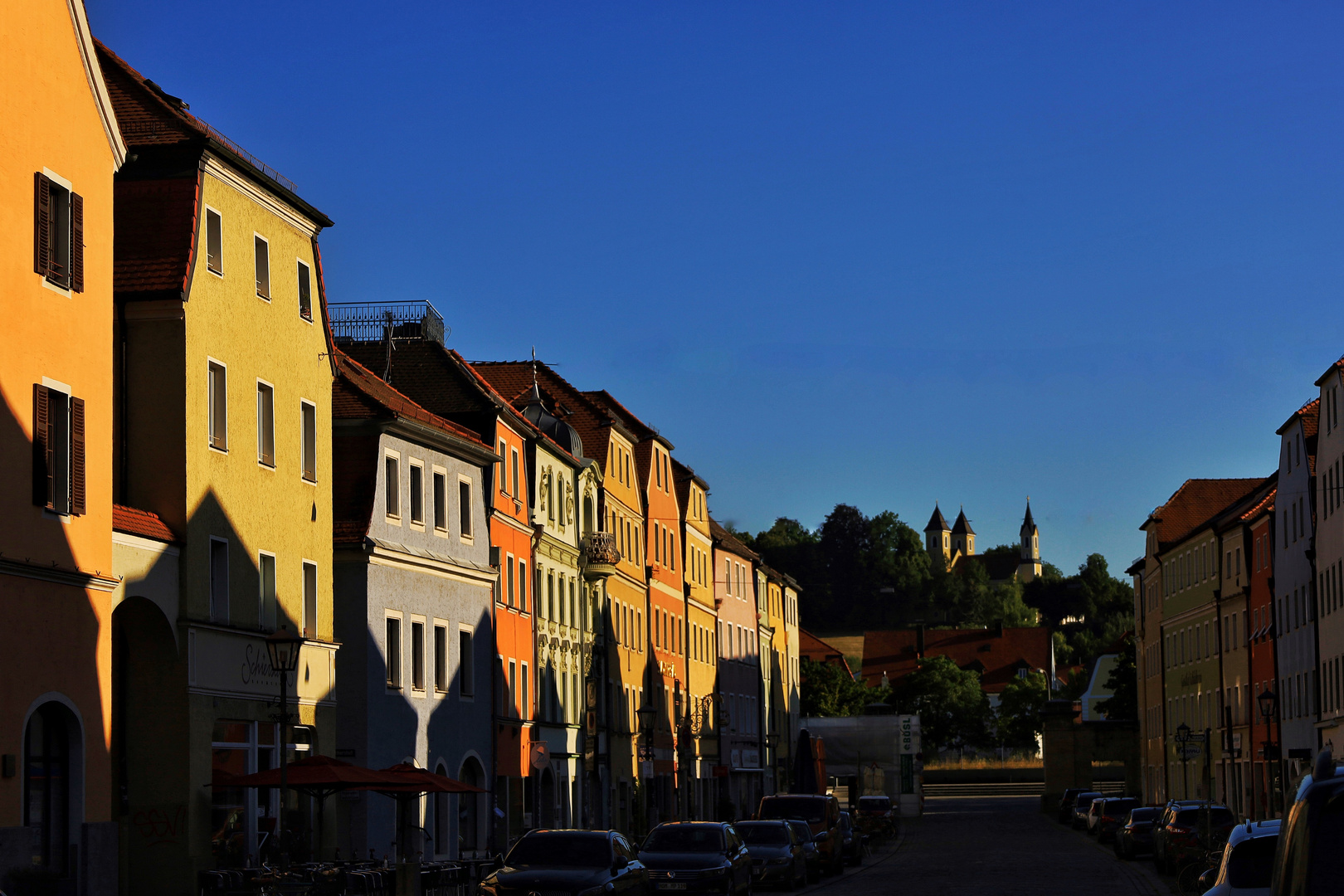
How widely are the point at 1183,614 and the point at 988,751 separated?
58.6m

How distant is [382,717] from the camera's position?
40.0 metres

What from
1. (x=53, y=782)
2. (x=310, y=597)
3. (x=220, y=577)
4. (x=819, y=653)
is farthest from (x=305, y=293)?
(x=819, y=653)

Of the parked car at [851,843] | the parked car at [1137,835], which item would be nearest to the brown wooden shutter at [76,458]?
the parked car at [851,843]

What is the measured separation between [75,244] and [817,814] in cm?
2462

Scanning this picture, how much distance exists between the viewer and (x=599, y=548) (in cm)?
5866

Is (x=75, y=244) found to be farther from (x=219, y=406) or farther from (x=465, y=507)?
(x=465, y=507)

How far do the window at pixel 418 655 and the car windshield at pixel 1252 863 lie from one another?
28.0 m

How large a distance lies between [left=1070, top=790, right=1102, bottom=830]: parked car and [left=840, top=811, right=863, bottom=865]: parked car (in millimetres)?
24015

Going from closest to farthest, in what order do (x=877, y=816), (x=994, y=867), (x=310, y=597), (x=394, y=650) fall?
(x=310, y=597)
(x=394, y=650)
(x=994, y=867)
(x=877, y=816)

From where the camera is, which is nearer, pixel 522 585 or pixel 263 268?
pixel 263 268

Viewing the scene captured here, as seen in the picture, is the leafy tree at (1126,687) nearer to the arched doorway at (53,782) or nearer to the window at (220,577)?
the window at (220,577)

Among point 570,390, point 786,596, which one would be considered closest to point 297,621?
point 570,390

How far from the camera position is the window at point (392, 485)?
41.2 meters

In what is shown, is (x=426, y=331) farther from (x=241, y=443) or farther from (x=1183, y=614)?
(x=1183, y=614)
